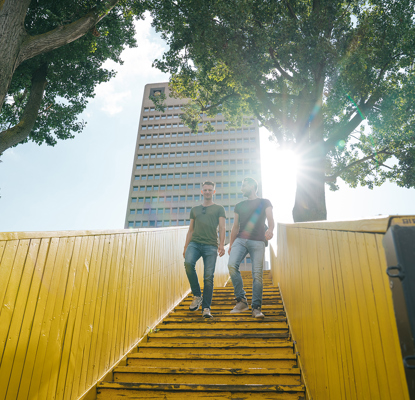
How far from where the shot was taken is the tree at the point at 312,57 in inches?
305

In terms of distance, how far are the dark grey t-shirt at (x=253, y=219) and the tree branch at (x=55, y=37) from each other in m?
6.95

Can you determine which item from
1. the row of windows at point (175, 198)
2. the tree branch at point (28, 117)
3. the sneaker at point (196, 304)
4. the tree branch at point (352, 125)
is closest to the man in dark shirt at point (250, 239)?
the sneaker at point (196, 304)

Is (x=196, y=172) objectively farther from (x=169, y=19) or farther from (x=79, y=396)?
(x=79, y=396)

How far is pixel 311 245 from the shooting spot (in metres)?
2.05

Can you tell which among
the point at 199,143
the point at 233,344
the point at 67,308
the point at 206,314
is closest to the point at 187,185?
the point at 199,143

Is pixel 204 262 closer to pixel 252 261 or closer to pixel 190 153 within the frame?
pixel 252 261

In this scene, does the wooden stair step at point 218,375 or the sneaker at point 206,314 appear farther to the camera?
the sneaker at point 206,314

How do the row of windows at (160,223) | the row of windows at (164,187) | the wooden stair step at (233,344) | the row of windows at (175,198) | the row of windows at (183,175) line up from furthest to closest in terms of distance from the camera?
the row of windows at (183,175) → the row of windows at (164,187) → the row of windows at (175,198) → the row of windows at (160,223) → the wooden stair step at (233,344)

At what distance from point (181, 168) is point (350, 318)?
169ft

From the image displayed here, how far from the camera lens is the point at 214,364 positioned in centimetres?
256

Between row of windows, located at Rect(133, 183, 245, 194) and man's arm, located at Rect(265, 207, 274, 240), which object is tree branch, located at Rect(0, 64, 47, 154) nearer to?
man's arm, located at Rect(265, 207, 274, 240)

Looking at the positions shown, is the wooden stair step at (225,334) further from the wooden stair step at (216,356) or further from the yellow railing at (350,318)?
the yellow railing at (350,318)

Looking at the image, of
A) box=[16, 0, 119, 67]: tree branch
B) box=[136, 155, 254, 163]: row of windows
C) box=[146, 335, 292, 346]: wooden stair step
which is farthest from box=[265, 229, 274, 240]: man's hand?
box=[136, 155, 254, 163]: row of windows

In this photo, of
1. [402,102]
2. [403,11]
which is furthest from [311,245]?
[402,102]
